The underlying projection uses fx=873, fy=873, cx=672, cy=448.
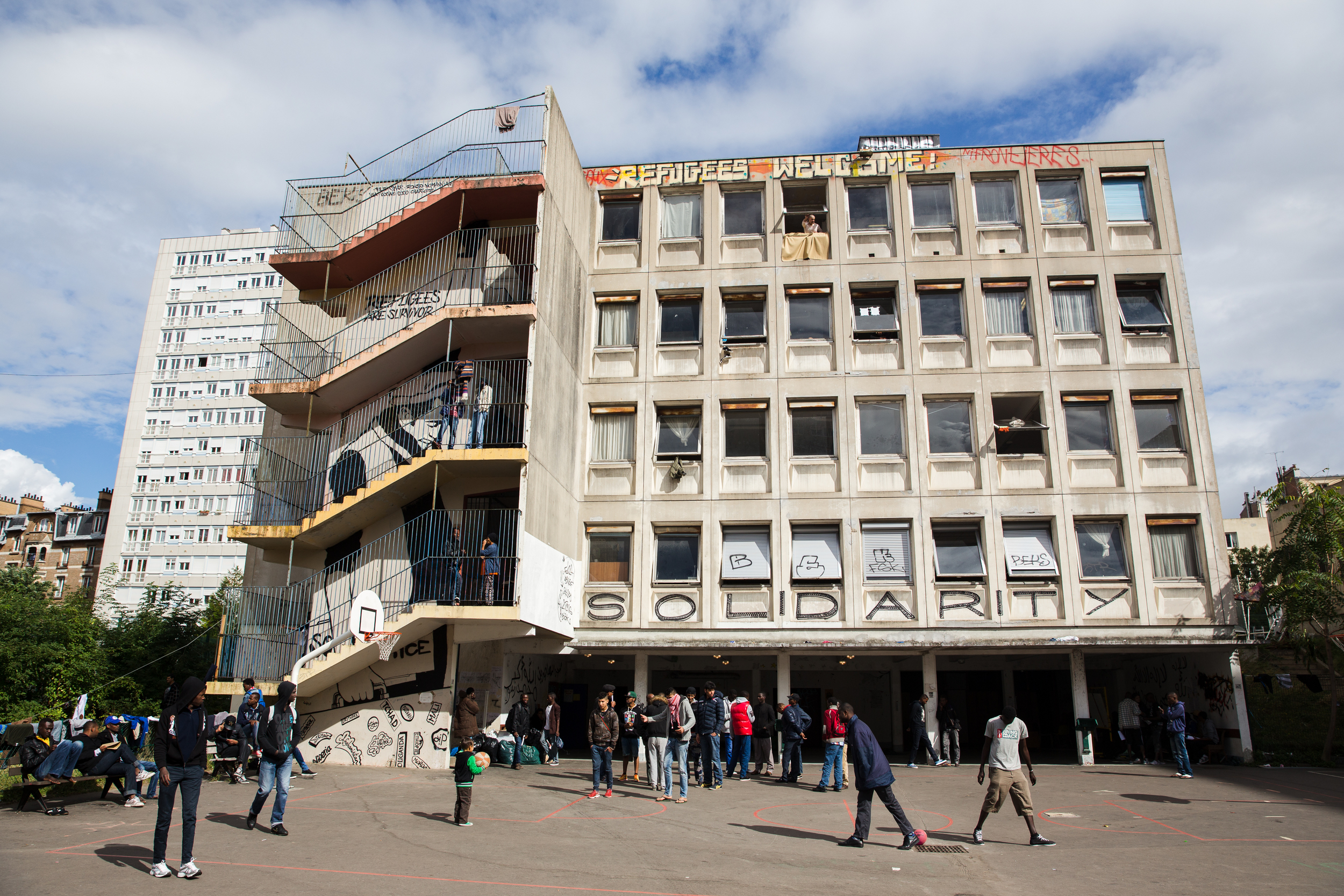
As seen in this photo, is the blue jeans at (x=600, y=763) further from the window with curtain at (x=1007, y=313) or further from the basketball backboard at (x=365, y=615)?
A: the window with curtain at (x=1007, y=313)

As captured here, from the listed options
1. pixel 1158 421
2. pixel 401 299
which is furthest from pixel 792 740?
pixel 401 299

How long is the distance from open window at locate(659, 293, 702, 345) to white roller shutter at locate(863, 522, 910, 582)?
6.81 metres

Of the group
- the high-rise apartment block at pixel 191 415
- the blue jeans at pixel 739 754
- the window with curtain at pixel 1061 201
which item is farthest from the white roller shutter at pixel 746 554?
the high-rise apartment block at pixel 191 415

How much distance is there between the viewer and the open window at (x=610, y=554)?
→ 851 inches

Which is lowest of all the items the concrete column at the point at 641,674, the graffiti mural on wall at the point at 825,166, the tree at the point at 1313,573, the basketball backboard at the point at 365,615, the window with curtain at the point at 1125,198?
the concrete column at the point at 641,674

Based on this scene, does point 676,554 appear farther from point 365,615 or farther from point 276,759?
point 276,759

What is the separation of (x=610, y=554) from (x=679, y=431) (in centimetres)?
362

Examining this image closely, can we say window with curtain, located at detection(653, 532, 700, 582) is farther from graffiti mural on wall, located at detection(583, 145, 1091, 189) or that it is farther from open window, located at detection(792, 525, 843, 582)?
graffiti mural on wall, located at detection(583, 145, 1091, 189)

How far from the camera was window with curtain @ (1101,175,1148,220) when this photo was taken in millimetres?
22953

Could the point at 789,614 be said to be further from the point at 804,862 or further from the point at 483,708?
the point at 804,862

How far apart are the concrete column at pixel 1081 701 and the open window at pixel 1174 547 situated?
2.70m

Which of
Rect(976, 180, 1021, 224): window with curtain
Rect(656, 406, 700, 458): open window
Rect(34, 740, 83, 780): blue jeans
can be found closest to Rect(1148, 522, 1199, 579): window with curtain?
Rect(976, 180, 1021, 224): window with curtain

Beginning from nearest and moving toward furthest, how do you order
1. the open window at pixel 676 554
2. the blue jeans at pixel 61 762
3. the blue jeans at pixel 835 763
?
the blue jeans at pixel 61 762
the blue jeans at pixel 835 763
the open window at pixel 676 554

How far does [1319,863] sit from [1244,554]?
1303 cm
